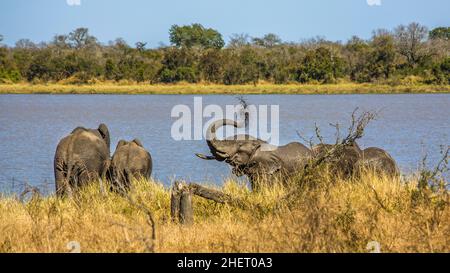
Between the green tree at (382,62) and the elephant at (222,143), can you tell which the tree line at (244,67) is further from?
the elephant at (222,143)

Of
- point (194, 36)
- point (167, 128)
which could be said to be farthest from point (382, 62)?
point (194, 36)

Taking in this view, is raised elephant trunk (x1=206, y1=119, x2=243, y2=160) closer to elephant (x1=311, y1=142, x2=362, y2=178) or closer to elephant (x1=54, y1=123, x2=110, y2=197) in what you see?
elephant (x1=311, y1=142, x2=362, y2=178)

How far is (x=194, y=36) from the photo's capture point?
84250 millimetres

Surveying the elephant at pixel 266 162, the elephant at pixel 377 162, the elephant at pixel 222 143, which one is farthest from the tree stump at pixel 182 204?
the elephant at pixel 377 162

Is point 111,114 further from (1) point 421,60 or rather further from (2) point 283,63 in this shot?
(1) point 421,60

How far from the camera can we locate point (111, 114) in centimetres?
3506

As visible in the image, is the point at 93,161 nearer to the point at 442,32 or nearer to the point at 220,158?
the point at 220,158

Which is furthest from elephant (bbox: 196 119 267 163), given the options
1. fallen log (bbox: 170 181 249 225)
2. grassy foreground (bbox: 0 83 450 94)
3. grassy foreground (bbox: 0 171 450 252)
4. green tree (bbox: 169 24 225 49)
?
green tree (bbox: 169 24 225 49)

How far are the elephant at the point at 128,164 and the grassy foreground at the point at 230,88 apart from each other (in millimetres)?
37844

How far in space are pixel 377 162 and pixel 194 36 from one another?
74494mm

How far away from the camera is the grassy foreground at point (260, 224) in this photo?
6.24 m

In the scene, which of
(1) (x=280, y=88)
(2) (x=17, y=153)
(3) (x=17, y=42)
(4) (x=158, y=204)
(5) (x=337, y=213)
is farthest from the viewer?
(3) (x=17, y=42)

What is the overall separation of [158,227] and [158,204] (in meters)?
1.36

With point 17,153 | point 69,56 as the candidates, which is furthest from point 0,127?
point 69,56
